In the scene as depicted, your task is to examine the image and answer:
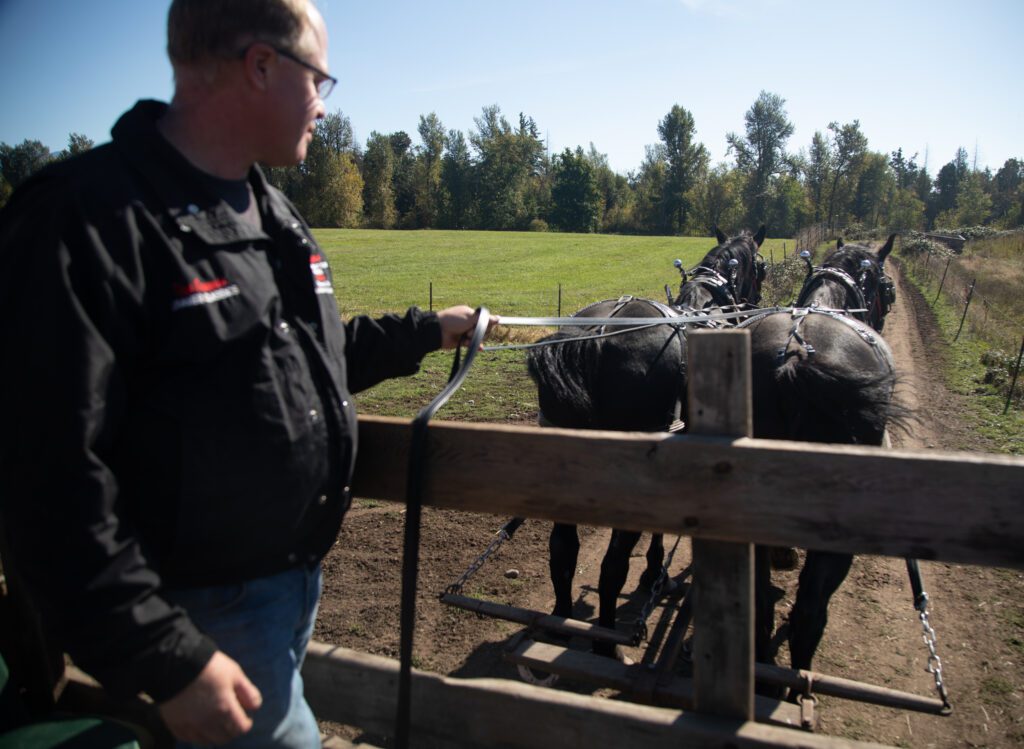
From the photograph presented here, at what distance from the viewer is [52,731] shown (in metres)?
1.63

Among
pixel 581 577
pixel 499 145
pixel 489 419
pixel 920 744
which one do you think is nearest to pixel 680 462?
pixel 920 744

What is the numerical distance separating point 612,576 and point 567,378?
1167mm

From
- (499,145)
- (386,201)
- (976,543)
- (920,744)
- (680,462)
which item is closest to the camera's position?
(976,543)

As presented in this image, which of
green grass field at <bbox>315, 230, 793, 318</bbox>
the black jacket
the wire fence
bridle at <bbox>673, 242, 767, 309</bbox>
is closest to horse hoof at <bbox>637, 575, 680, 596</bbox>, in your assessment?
bridle at <bbox>673, 242, 767, 309</bbox>

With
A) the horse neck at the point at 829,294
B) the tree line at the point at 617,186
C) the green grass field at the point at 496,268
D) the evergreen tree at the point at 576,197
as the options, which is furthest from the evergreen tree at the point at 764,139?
the horse neck at the point at 829,294

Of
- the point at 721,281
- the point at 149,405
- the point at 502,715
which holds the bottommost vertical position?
the point at 502,715

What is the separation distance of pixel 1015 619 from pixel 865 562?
0.97 m

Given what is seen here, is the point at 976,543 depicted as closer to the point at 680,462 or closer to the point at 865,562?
the point at 680,462

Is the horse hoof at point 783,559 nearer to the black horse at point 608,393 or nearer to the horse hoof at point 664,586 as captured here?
the horse hoof at point 664,586

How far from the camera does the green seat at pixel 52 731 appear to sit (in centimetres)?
157

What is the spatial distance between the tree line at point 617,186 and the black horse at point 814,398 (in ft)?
201

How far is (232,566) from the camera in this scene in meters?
1.32

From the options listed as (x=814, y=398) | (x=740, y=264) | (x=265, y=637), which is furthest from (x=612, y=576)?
(x=740, y=264)

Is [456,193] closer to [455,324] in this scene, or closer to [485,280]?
[485,280]
